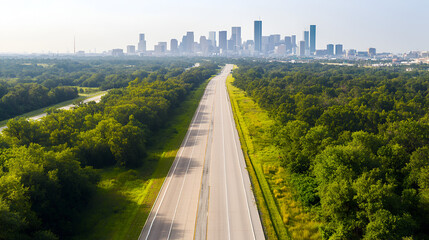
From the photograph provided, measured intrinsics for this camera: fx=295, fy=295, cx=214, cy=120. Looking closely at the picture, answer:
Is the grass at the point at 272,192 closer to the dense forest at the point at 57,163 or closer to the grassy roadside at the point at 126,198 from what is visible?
the grassy roadside at the point at 126,198

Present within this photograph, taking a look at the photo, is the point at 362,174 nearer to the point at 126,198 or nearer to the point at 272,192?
the point at 272,192

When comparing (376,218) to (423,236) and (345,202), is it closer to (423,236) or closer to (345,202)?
(345,202)

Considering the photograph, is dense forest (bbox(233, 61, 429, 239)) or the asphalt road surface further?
the asphalt road surface

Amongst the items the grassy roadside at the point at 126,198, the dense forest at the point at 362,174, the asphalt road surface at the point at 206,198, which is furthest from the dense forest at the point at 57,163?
the dense forest at the point at 362,174

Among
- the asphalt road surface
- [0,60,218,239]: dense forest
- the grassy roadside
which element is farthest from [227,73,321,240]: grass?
[0,60,218,239]: dense forest

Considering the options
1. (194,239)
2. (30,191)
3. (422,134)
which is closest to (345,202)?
(194,239)

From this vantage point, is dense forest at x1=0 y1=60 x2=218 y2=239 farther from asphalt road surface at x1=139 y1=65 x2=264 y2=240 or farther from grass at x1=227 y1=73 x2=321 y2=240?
grass at x1=227 y1=73 x2=321 y2=240
